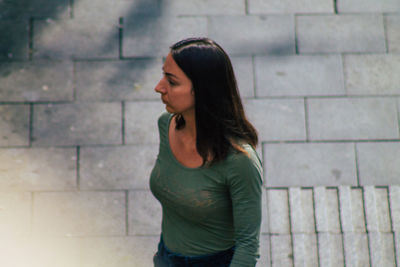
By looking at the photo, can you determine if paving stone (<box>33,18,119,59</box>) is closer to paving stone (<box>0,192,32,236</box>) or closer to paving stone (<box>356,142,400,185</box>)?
paving stone (<box>0,192,32,236</box>)

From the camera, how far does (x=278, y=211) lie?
12.3 ft

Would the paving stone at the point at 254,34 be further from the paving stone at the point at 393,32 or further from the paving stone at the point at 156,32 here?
the paving stone at the point at 393,32

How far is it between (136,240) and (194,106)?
232 centimetres

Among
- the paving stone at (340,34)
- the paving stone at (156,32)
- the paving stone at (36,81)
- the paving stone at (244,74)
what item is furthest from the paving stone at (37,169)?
the paving stone at (340,34)

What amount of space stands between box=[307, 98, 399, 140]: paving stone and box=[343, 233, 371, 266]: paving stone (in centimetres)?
96

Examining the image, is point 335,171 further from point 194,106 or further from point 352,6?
point 194,106

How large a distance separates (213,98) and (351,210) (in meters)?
2.62

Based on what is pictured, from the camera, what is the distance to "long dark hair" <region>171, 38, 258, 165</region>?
168 cm

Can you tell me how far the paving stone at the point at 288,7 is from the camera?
4.14 meters

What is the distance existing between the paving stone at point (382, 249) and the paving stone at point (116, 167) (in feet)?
7.21

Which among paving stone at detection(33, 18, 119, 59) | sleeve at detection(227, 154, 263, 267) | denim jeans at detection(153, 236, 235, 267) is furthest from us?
paving stone at detection(33, 18, 119, 59)

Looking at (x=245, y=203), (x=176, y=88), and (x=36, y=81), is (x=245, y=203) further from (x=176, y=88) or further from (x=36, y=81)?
(x=36, y=81)

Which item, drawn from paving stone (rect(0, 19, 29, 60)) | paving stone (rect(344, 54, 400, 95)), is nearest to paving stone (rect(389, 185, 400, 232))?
paving stone (rect(344, 54, 400, 95))

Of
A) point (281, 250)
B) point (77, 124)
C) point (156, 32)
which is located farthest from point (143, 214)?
point (156, 32)
